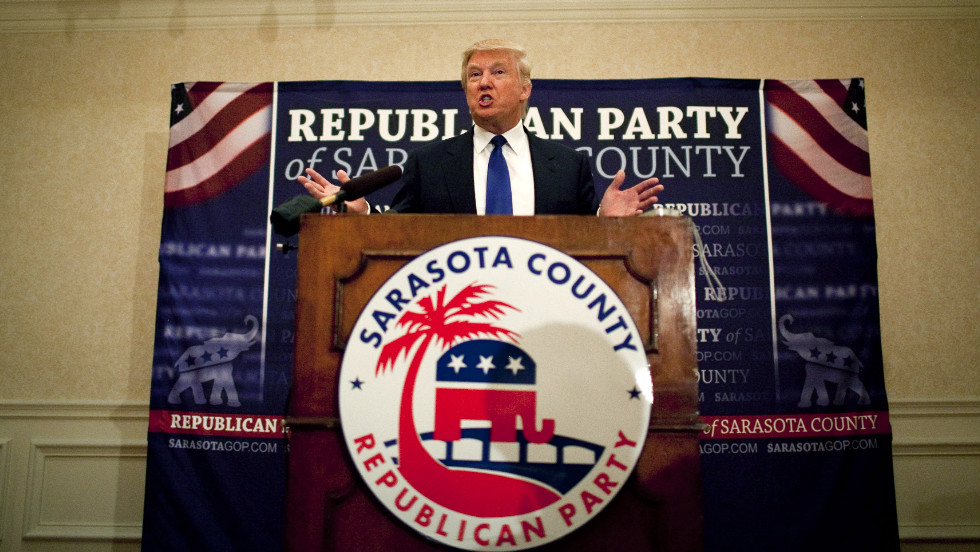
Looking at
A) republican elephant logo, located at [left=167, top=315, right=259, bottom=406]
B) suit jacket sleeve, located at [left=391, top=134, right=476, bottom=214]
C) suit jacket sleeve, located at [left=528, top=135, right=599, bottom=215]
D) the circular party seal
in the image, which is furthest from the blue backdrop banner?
the circular party seal

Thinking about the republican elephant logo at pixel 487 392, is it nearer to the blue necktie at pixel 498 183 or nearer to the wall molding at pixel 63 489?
the blue necktie at pixel 498 183

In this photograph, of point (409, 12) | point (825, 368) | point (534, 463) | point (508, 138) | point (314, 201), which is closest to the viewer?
point (534, 463)

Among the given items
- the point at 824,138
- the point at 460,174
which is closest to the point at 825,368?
the point at 824,138

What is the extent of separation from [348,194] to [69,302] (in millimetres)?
2436

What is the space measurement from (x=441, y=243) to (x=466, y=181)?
645 mm

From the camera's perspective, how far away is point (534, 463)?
1.04 metres

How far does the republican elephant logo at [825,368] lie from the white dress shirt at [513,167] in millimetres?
1587

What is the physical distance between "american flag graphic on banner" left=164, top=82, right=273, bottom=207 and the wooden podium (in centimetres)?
204

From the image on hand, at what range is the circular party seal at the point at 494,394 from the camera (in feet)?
3.39

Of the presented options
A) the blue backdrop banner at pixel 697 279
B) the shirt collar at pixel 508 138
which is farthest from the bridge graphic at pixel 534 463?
the blue backdrop banner at pixel 697 279

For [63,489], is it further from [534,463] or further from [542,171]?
[534,463]

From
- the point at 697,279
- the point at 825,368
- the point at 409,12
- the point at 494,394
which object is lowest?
the point at 494,394

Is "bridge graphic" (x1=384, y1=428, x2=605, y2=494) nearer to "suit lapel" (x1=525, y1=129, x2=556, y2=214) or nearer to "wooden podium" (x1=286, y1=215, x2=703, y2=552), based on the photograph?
"wooden podium" (x1=286, y1=215, x2=703, y2=552)

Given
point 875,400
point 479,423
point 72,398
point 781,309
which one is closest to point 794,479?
point 875,400
